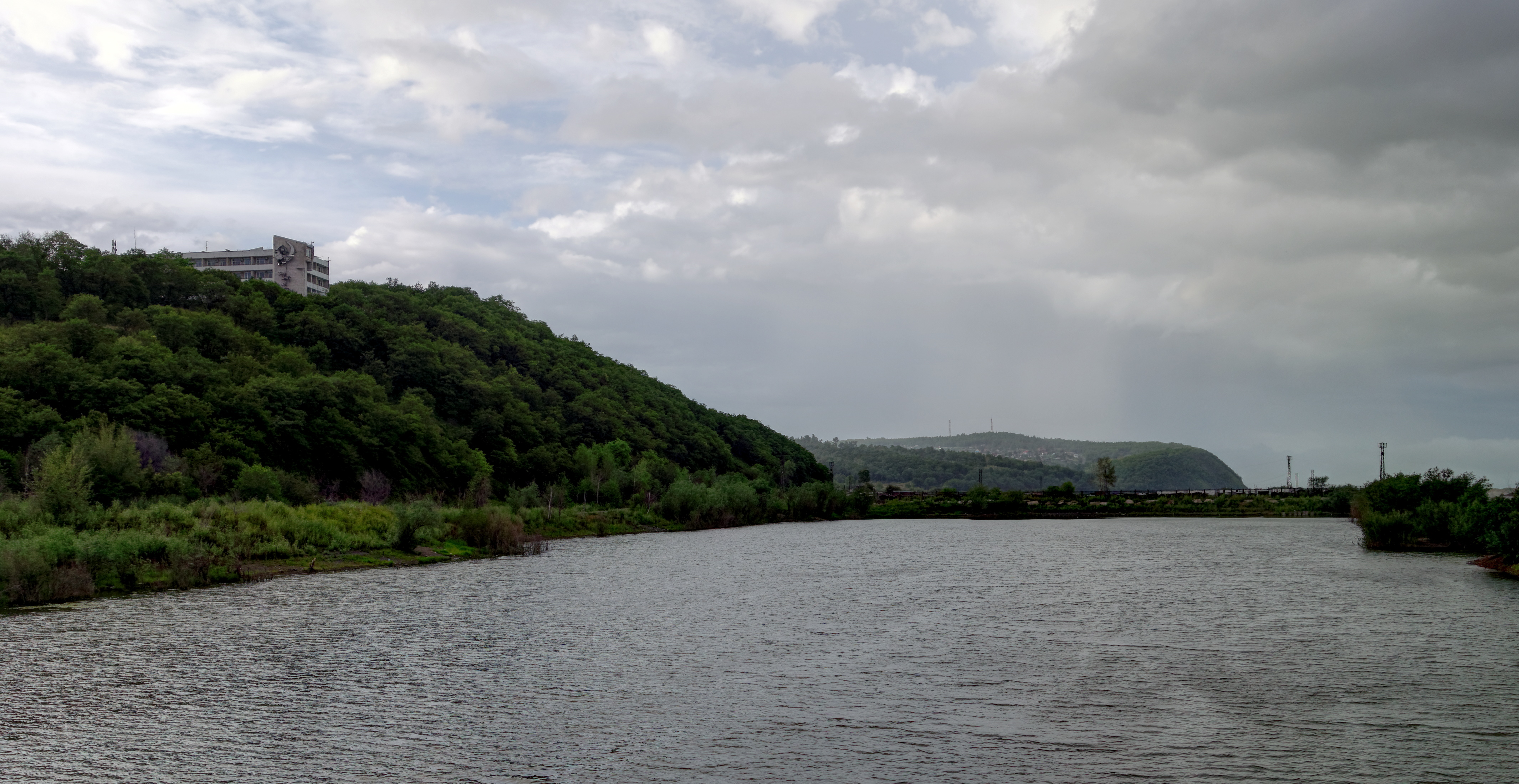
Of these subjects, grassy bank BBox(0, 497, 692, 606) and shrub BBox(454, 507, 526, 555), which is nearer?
grassy bank BBox(0, 497, 692, 606)

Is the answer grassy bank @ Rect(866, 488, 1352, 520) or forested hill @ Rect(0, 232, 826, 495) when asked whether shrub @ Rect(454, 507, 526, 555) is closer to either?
forested hill @ Rect(0, 232, 826, 495)

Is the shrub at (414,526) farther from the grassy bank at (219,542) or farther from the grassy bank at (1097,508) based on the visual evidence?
the grassy bank at (1097,508)

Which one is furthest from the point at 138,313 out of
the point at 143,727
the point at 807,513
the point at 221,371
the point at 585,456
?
the point at 143,727

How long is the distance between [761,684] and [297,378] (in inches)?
3931

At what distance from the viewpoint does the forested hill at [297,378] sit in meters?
83.1

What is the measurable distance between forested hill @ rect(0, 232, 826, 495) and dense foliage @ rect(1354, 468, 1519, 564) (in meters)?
94.3

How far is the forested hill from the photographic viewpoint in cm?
8306

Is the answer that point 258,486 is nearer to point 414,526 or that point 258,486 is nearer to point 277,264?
point 414,526

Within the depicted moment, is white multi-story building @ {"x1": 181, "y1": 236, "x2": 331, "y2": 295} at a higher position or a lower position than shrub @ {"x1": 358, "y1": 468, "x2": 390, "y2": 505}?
higher

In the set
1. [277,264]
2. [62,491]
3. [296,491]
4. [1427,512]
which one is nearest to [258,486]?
[296,491]

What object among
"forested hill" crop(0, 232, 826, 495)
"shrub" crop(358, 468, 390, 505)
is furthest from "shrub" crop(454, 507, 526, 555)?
"shrub" crop(358, 468, 390, 505)

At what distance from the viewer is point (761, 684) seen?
26.5 meters

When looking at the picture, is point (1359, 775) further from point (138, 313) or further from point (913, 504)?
point (913, 504)

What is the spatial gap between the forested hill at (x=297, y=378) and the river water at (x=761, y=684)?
152ft
